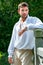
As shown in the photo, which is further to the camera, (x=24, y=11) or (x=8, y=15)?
(x=8, y=15)

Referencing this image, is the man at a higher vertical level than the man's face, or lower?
lower

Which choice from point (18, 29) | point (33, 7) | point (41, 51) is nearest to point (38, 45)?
point (41, 51)

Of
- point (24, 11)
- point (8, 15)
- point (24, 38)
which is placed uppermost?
point (24, 11)

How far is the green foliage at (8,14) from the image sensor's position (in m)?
16.5

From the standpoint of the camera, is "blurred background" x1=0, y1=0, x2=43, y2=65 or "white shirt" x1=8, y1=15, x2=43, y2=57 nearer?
"white shirt" x1=8, y1=15, x2=43, y2=57

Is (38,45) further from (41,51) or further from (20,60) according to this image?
(20,60)

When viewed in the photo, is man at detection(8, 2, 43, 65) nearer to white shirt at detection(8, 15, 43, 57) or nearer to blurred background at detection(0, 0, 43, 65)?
white shirt at detection(8, 15, 43, 57)

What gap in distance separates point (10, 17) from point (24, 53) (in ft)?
45.6

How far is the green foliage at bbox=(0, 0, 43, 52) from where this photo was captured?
1648 cm

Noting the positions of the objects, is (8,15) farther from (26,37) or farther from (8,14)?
(26,37)

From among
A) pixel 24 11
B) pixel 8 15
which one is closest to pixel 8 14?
pixel 8 15

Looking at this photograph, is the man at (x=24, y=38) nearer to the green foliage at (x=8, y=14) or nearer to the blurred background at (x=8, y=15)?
the blurred background at (x=8, y=15)

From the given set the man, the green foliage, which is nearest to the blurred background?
the green foliage

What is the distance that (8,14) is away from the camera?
17438 millimetres
